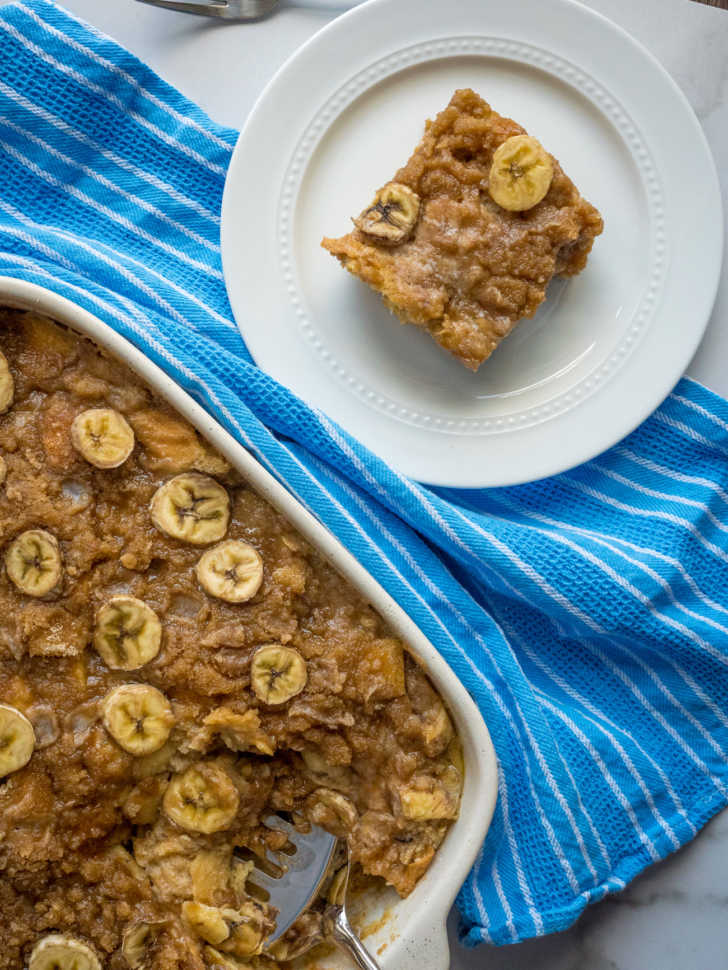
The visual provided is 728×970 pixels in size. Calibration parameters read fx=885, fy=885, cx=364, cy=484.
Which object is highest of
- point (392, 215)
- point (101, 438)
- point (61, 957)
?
point (392, 215)

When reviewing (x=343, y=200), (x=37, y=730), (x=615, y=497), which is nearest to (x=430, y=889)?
(x=37, y=730)

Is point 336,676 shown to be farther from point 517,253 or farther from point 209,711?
point 517,253

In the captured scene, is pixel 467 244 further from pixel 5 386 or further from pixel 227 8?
pixel 5 386

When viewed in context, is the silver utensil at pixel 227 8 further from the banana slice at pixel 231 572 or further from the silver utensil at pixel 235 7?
the banana slice at pixel 231 572

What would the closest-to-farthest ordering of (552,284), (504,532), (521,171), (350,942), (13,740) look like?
(13,740) < (350,942) < (521,171) < (504,532) < (552,284)

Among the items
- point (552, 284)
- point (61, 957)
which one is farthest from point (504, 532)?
point (61, 957)

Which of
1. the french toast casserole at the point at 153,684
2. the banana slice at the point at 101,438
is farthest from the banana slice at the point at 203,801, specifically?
the banana slice at the point at 101,438
